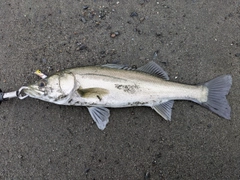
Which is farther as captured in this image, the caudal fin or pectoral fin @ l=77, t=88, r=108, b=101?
the caudal fin

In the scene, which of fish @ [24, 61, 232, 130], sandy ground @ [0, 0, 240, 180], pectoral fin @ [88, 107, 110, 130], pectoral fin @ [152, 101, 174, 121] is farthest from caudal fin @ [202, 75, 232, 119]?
pectoral fin @ [88, 107, 110, 130]

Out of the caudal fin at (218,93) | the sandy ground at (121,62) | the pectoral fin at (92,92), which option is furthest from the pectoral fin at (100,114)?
the caudal fin at (218,93)

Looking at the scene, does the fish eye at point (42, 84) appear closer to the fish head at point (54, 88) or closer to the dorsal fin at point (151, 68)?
the fish head at point (54, 88)

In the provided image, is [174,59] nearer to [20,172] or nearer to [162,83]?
[162,83]

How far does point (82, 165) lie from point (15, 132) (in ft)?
3.38

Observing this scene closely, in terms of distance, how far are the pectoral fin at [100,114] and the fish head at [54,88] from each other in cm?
40

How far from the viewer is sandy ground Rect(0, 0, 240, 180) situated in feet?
11.0

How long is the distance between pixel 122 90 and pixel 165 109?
2.12 feet

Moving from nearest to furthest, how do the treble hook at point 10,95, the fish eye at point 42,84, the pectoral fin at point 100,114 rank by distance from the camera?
1. the fish eye at point 42,84
2. the treble hook at point 10,95
3. the pectoral fin at point 100,114

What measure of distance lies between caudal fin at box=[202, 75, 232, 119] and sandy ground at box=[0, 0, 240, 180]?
150 millimetres

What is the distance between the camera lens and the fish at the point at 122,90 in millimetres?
3100

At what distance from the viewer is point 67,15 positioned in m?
3.62

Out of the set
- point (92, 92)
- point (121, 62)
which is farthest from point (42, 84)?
point (121, 62)

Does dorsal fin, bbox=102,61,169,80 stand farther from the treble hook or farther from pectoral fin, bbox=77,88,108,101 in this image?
the treble hook
